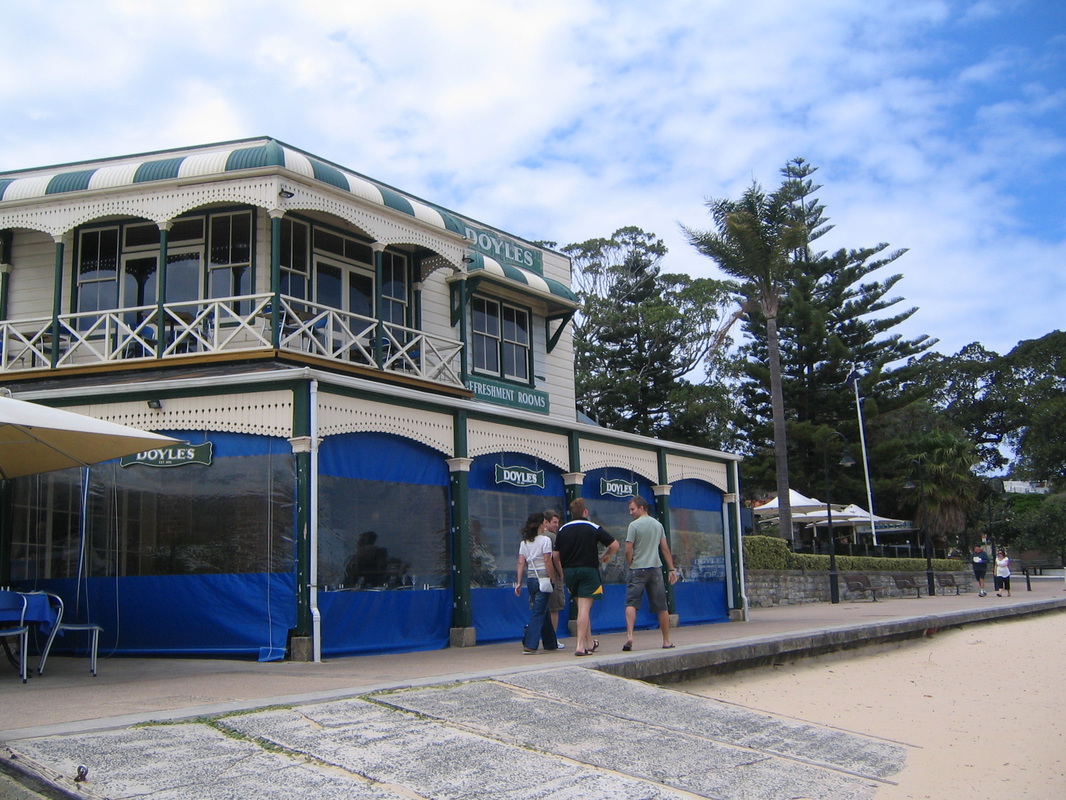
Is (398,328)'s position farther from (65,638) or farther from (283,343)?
(65,638)

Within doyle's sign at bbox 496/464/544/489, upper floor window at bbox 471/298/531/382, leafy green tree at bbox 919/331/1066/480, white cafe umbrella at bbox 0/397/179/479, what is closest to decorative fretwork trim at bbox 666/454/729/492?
doyle's sign at bbox 496/464/544/489

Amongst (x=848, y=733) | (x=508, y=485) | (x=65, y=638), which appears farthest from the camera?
(x=508, y=485)

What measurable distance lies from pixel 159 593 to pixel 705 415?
108ft

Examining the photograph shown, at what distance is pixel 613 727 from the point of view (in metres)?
6.64

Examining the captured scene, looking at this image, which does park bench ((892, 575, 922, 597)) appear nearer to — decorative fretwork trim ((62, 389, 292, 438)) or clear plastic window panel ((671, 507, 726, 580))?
clear plastic window panel ((671, 507, 726, 580))

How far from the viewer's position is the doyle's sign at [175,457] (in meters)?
10.9

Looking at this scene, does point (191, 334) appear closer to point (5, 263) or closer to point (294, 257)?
point (294, 257)

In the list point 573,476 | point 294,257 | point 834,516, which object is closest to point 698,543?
point 573,476

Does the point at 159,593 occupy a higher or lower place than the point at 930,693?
higher

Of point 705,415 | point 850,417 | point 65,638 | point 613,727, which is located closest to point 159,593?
point 65,638

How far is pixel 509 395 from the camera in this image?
18.9 metres

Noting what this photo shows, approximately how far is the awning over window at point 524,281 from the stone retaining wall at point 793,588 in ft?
29.2

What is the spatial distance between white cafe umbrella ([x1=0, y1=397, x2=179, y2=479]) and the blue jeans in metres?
4.19

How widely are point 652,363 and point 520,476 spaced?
94.1 ft
